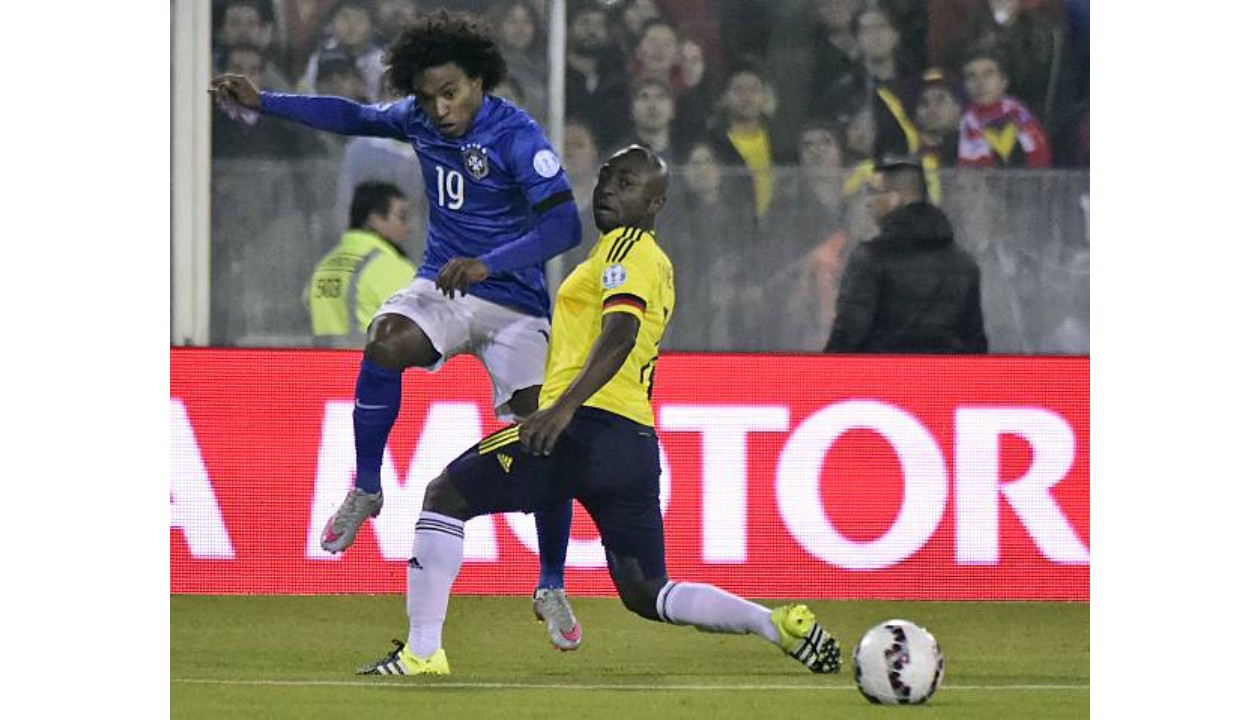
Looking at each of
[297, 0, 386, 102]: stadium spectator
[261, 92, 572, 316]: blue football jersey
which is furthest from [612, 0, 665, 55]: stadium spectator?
[261, 92, 572, 316]: blue football jersey

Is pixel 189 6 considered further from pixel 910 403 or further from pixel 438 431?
pixel 910 403

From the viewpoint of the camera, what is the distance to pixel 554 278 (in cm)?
938

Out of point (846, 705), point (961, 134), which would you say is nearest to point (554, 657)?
point (846, 705)

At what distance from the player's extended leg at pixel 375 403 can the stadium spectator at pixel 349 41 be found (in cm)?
190

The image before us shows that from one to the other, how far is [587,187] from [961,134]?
4.93ft

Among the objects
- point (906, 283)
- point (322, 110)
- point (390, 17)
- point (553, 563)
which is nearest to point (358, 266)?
point (390, 17)

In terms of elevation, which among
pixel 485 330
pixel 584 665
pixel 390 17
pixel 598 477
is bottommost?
pixel 584 665

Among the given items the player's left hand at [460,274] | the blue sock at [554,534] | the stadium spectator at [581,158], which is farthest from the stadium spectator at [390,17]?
the blue sock at [554,534]

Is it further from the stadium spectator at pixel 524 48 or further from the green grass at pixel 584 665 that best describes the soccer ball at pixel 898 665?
the stadium spectator at pixel 524 48

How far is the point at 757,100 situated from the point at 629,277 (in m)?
3.06

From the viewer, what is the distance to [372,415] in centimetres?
781

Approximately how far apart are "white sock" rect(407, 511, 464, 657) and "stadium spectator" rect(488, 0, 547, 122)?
9.16ft

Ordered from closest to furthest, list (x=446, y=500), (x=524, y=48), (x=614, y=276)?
(x=614, y=276), (x=446, y=500), (x=524, y=48)

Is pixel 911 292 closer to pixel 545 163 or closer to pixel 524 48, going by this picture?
pixel 524 48
